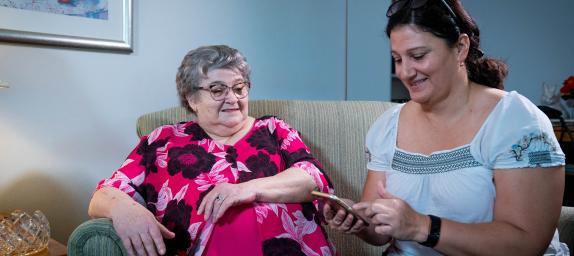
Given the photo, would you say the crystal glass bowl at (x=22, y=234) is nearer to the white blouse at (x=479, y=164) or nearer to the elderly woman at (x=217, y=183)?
the elderly woman at (x=217, y=183)

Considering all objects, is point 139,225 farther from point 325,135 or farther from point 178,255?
point 325,135

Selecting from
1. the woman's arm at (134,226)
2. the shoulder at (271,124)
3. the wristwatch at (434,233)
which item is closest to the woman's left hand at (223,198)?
the woman's arm at (134,226)

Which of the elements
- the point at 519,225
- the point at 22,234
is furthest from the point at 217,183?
the point at 519,225

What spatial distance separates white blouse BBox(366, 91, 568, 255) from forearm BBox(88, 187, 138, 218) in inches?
28.4

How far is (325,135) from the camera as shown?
6.14ft

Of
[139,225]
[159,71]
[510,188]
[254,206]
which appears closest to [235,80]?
[254,206]

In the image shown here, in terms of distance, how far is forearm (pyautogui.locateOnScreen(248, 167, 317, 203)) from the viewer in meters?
1.35

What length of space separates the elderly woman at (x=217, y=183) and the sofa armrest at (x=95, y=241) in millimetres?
23

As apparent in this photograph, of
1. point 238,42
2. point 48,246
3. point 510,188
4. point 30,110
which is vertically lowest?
point 48,246

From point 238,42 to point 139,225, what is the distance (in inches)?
52.9

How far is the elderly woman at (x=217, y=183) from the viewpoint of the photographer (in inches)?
52.2

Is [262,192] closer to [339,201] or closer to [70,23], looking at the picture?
[339,201]

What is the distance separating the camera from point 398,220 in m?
1.01

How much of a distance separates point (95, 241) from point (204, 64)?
63 centimetres
